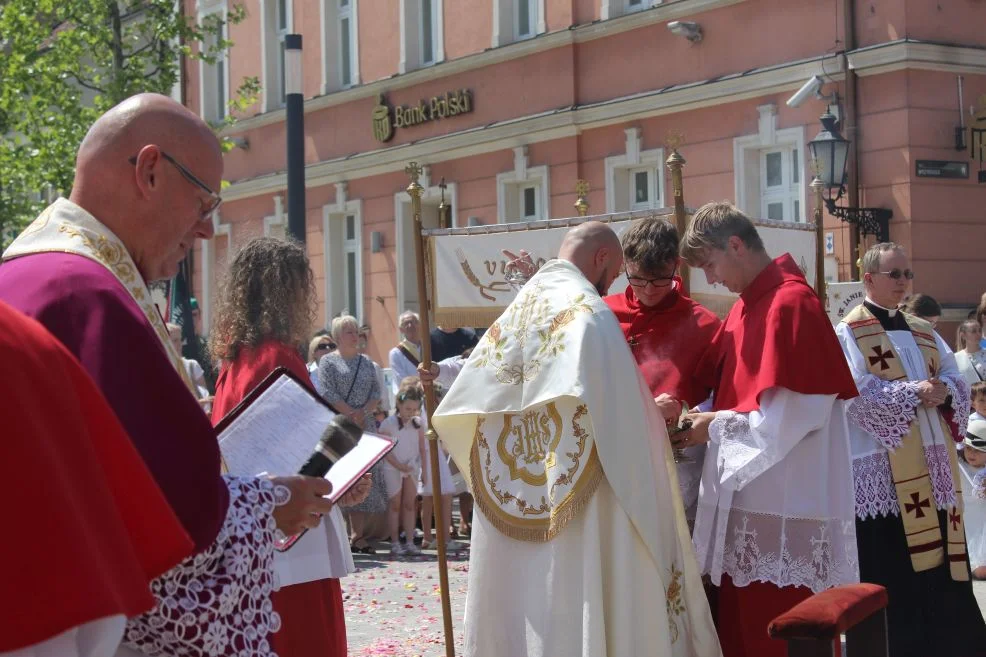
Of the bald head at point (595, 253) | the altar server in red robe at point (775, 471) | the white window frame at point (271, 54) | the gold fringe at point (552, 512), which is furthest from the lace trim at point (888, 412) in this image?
the white window frame at point (271, 54)

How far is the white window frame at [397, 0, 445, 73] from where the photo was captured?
19.0 metres

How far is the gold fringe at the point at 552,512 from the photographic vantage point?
4250mm

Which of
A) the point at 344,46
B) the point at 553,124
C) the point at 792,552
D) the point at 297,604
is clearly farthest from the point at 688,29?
the point at 297,604

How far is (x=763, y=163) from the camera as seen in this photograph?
47.4 feet

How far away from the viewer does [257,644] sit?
8.17 feet

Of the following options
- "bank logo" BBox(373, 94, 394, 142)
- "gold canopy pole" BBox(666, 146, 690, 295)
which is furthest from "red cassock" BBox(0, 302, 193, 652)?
"bank logo" BBox(373, 94, 394, 142)

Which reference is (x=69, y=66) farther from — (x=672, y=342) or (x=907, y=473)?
(x=672, y=342)

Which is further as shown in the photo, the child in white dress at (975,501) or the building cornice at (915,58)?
the building cornice at (915,58)

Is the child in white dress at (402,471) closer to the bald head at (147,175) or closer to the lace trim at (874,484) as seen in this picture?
the lace trim at (874,484)

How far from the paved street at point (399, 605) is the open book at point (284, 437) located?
3977 millimetres

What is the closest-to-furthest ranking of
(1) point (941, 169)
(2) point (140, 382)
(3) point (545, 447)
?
(2) point (140, 382), (3) point (545, 447), (1) point (941, 169)

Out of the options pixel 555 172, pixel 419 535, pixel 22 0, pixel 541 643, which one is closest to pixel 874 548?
pixel 541 643

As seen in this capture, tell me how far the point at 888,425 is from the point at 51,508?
5.15 metres

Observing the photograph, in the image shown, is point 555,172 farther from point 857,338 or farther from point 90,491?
point 90,491
